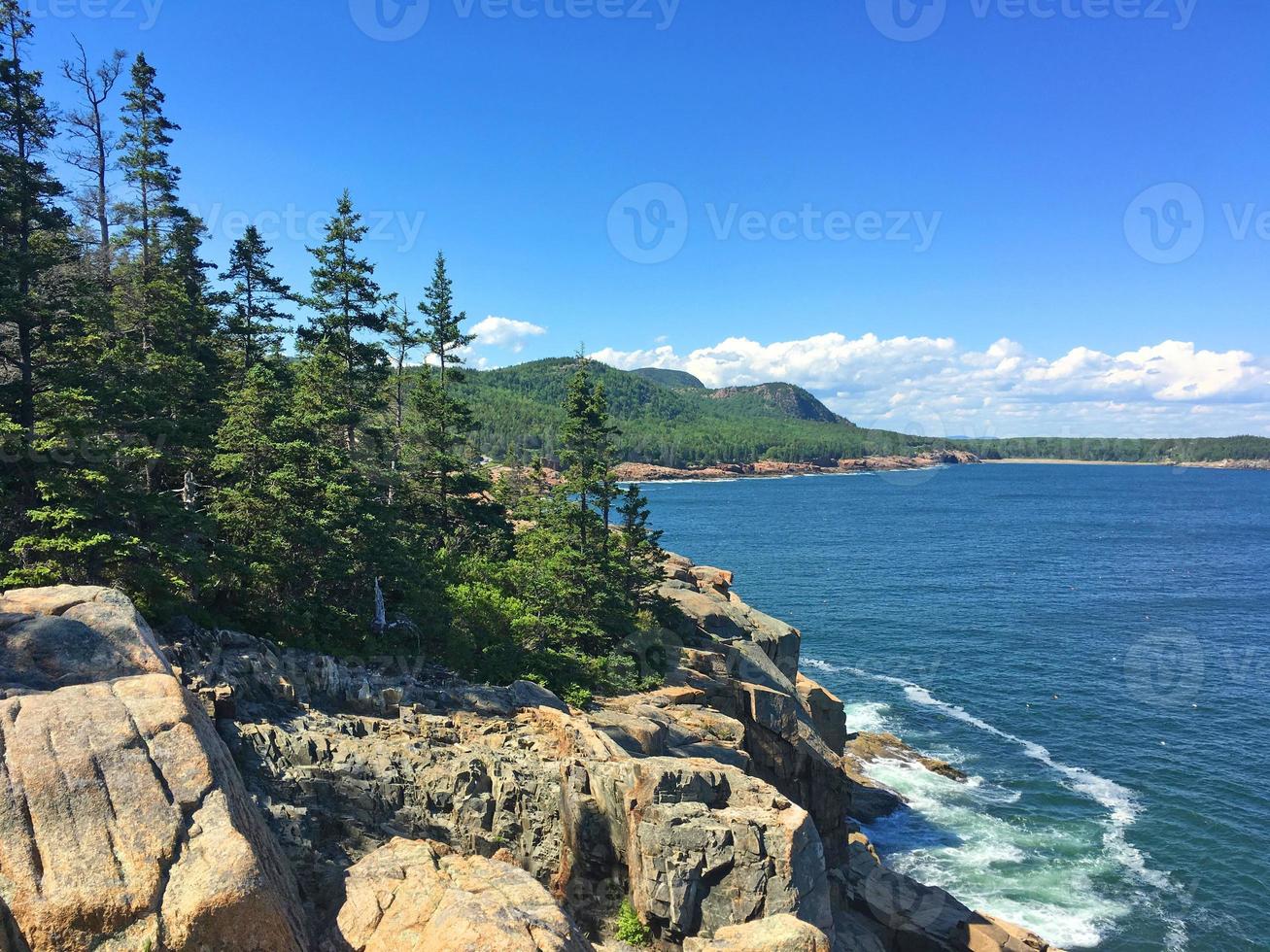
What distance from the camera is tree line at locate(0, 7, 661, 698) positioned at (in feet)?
60.0

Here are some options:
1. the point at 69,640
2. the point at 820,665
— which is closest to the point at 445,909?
the point at 69,640

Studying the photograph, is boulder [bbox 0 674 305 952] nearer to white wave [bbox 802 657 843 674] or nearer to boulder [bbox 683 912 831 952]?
boulder [bbox 683 912 831 952]

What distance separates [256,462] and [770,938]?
20750 millimetres

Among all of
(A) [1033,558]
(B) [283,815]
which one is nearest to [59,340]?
(B) [283,815]

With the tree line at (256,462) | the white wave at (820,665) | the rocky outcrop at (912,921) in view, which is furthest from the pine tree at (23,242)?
the white wave at (820,665)

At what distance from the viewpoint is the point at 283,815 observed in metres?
13.6

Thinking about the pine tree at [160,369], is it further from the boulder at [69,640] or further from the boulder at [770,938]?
the boulder at [770,938]

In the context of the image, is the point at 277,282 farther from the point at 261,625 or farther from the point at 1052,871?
the point at 1052,871

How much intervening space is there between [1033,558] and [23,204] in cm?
10814

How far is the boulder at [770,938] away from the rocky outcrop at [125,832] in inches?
313

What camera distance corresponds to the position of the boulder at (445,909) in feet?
35.7

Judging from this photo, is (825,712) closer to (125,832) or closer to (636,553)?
(636,553)

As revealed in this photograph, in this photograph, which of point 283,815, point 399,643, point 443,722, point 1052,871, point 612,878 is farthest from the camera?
point 1052,871

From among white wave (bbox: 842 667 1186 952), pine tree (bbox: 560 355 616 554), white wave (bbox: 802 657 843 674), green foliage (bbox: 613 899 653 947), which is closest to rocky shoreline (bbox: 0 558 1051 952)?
green foliage (bbox: 613 899 653 947)
